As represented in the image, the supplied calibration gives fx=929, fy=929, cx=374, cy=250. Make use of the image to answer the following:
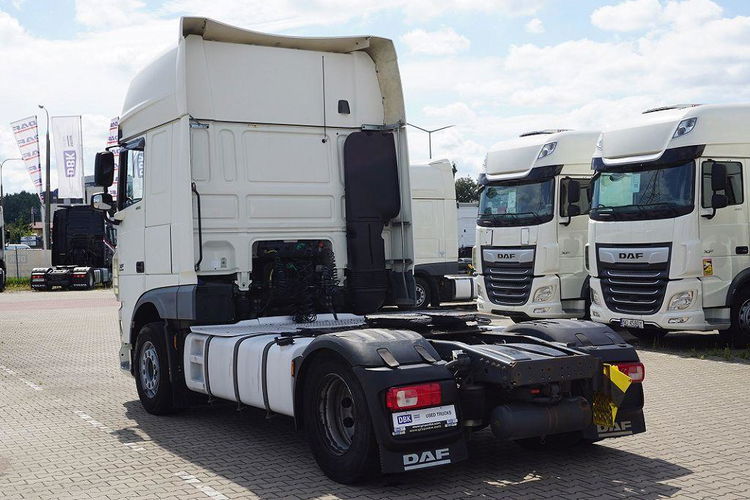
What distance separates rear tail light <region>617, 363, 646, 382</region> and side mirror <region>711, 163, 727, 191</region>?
6885mm

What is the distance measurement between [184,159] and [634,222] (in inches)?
301

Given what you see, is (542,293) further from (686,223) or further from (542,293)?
(686,223)

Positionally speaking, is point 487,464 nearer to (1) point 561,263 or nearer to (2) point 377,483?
(2) point 377,483

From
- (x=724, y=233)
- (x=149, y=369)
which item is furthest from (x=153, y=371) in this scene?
(x=724, y=233)

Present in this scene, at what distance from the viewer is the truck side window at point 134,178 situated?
9.85 m

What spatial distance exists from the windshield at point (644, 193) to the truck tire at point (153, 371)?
25.3 ft

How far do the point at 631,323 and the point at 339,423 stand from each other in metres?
8.43

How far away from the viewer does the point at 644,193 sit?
13898mm

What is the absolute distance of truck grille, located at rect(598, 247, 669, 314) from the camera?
13.6 metres

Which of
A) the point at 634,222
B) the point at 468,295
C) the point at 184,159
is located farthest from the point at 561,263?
the point at 184,159

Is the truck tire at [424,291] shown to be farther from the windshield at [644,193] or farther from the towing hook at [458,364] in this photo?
the towing hook at [458,364]

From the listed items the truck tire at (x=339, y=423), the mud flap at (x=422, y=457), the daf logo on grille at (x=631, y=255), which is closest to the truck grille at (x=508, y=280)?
the daf logo on grille at (x=631, y=255)

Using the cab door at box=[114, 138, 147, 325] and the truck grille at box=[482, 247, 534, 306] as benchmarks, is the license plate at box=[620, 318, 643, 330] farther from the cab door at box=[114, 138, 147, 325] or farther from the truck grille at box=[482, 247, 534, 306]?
the cab door at box=[114, 138, 147, 325]

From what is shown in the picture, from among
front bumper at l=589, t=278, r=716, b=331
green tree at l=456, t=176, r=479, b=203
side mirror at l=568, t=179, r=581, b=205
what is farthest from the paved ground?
green tree at l=456, t=176, r=479, b=203
